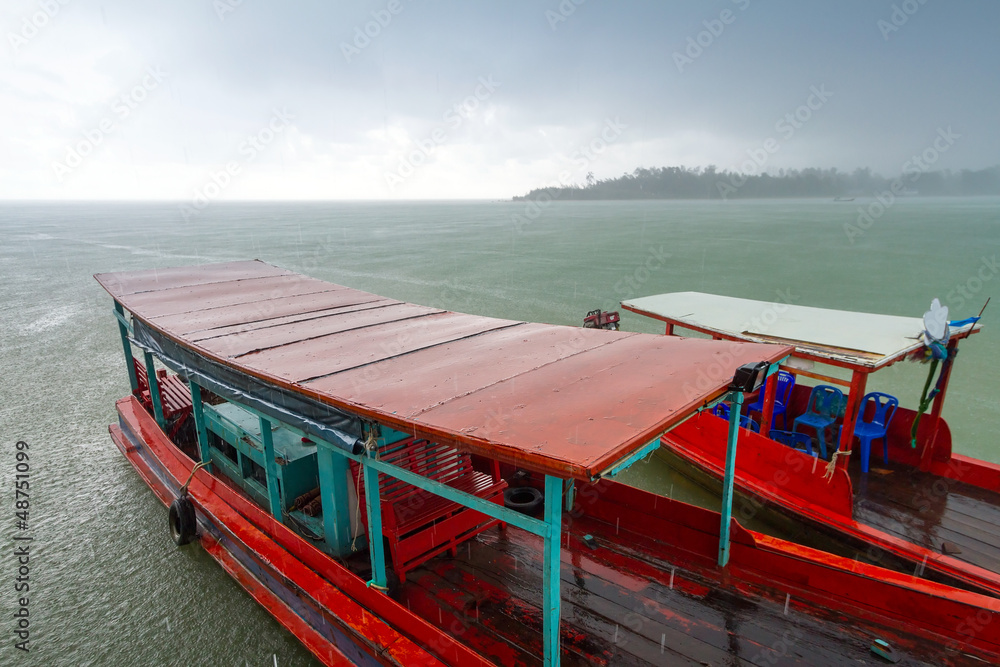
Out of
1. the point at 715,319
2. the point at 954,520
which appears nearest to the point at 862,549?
the point at 954,520

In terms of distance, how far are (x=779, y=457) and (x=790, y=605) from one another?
2611mm

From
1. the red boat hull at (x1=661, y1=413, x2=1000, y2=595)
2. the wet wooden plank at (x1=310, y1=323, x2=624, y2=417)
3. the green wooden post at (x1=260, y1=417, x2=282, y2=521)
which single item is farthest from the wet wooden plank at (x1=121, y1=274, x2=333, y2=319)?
the red boat hull at (x1=661, y1=413, x2=1000, y2=595)

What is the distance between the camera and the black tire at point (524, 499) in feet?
19.6

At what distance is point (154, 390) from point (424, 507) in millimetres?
6038

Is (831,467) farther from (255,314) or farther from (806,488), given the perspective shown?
(255,314)

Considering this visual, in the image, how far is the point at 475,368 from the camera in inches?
180

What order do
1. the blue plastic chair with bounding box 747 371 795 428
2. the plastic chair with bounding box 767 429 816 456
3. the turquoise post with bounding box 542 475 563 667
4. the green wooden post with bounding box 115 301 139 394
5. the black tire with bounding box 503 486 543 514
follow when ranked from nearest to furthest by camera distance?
the turquoise post with bounding box 542 475 563 667
the black tire with bounding box 503 486 543 514
the plastic chair with bounding box 767 429 816 456
the blue plastic chair with bounding box 747 371 795 428
the green wooden post with bounding box 115 301 139 394

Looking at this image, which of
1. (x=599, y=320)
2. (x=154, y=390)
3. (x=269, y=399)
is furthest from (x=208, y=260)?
(x=269, y=399)

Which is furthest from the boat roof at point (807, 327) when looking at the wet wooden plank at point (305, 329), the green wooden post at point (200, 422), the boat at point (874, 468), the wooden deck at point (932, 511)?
the green wooden post at point (200, 422)

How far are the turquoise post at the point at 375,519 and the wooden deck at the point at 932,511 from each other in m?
5.37

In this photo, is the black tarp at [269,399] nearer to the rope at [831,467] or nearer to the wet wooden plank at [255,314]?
the wet wooden plank at [255,314]

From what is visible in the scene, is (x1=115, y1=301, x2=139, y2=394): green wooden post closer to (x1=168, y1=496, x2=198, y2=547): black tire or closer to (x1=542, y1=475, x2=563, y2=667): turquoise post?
(x1=168, y1=496, x2=198, y2=547): black tire

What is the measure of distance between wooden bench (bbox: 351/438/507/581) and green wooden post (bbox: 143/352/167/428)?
5239 mm

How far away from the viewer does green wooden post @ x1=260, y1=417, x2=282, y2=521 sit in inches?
214
